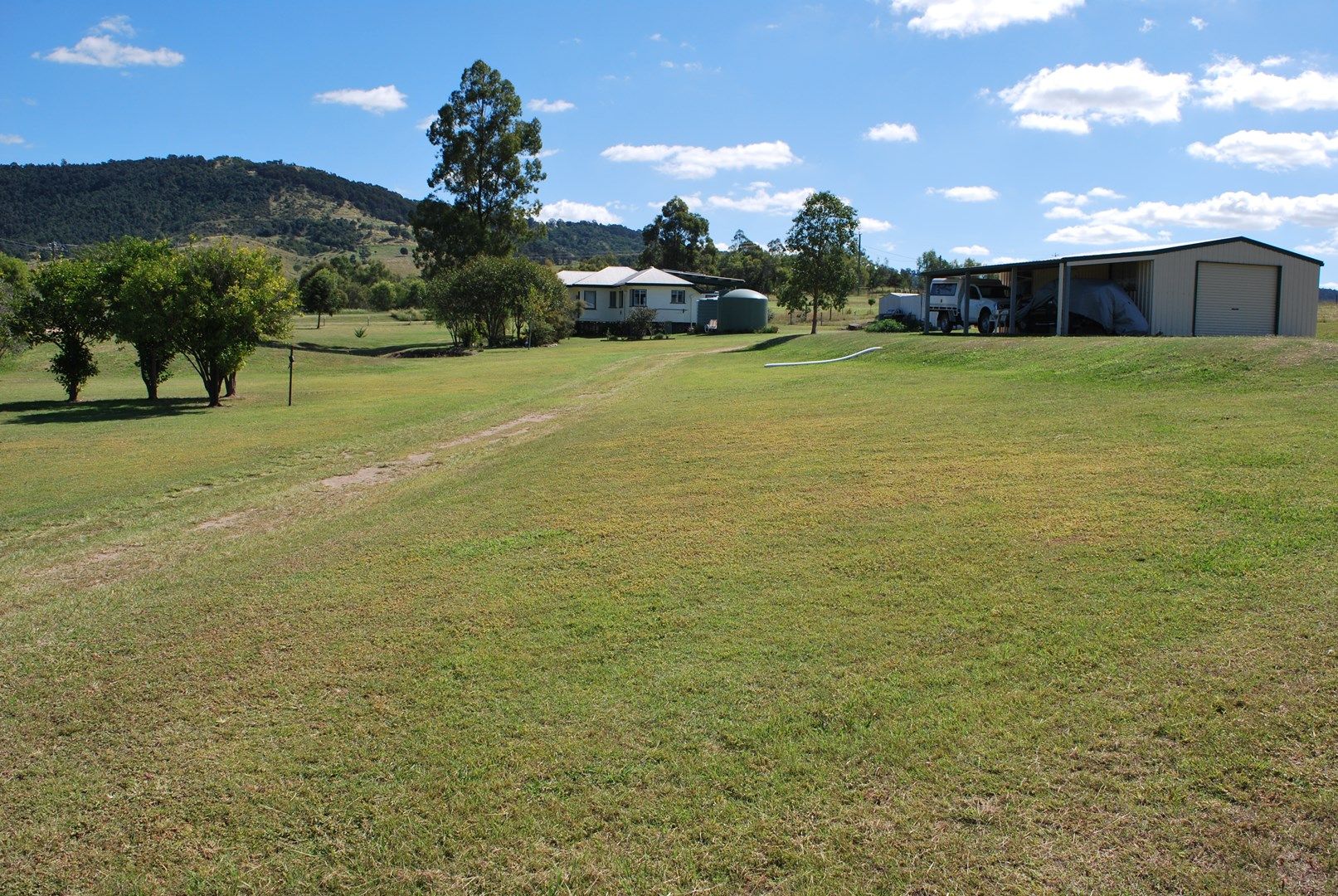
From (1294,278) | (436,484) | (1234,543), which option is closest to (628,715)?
(1234,543)

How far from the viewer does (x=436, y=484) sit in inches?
449

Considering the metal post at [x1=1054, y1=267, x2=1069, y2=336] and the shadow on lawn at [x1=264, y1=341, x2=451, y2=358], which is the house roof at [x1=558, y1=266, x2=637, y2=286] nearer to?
the shadow on lawn at [x1=264, y1=341, x2=451, y2=358]

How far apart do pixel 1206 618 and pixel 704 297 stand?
61285 millimetres

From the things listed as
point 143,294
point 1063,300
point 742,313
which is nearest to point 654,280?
point 742,313

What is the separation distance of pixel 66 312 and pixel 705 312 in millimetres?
43972

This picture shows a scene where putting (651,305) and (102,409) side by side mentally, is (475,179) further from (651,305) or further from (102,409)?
(102,409)

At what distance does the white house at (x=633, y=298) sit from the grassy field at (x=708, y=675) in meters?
52.4

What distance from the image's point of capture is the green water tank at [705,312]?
2479 inches

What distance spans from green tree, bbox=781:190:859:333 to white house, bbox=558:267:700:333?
21.5 meters

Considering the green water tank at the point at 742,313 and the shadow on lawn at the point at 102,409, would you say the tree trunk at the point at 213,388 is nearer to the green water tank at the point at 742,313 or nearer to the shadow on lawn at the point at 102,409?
the shadow on lawn at the point at 102,409

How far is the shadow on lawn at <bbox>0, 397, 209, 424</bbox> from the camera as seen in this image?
67.9 feet

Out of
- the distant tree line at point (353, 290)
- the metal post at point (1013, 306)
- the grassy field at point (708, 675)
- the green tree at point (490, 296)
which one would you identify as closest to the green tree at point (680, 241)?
the distant tree line at point (353, 290)

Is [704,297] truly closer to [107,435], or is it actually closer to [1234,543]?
[107,435]

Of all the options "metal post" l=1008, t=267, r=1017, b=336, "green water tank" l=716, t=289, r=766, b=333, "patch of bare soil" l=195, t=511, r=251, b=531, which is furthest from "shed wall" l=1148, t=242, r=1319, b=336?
"green water tank" l=716, t=289, r=766, b=333
